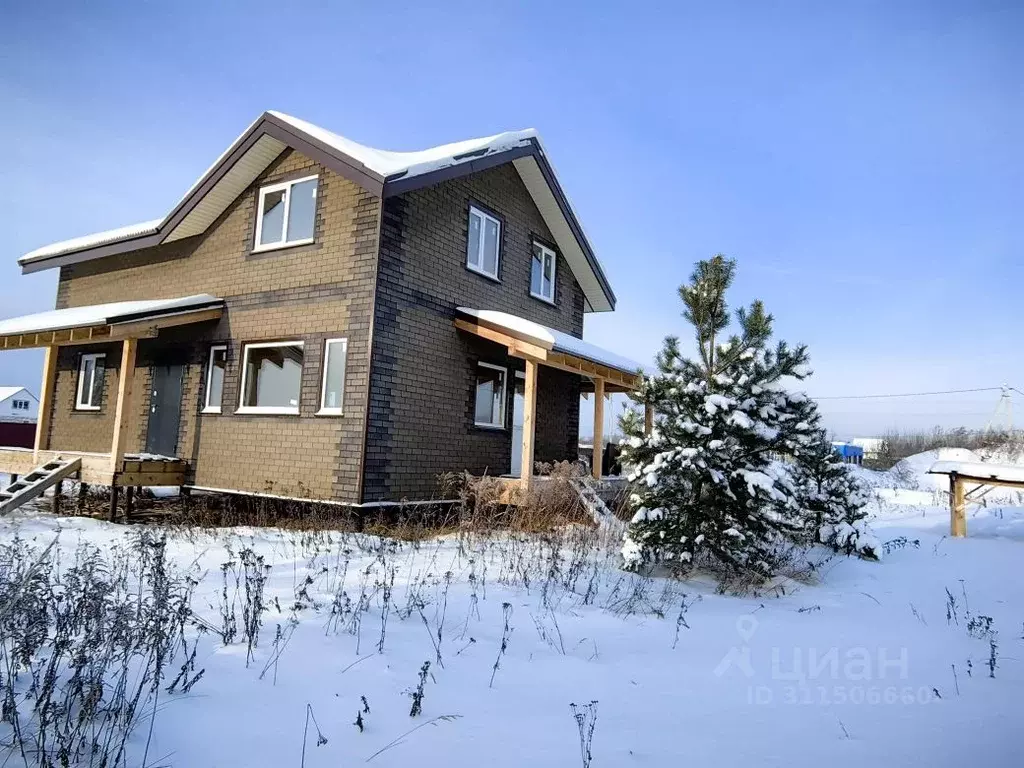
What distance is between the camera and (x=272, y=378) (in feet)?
37.0

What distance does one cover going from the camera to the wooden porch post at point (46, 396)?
12.8 m

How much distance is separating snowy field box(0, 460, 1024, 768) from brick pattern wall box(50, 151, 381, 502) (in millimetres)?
3166

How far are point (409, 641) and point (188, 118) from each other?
11095 mm

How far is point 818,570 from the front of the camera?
8.30 m

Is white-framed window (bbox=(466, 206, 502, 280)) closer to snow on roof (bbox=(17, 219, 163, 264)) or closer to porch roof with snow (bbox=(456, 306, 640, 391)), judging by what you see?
porch roof with snow (bbox=(456, 306, 640, 391))

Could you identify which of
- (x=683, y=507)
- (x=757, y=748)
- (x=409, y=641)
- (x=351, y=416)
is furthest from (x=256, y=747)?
(x=351, y=416)

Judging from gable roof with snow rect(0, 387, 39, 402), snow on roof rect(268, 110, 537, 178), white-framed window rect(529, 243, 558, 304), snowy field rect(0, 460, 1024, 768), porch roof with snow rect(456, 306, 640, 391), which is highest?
snow on roof rect(268, 110, 537, 178)

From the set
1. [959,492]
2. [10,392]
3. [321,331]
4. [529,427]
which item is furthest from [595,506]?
[10,392]

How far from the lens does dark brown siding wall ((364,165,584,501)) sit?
33.6 feet

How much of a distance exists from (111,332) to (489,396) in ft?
21.8

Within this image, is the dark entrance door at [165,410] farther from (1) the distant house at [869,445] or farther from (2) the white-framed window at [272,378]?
(1) the distant house at [869,445]

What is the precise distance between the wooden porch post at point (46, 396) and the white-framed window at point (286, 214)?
16.4 feet

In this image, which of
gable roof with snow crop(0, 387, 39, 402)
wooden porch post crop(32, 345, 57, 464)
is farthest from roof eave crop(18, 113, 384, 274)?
gable roof with snow crop(0, 387, 39, 402)

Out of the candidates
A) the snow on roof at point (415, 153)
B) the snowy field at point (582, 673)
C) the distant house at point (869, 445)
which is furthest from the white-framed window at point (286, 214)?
the distant house at point (869, 445)
